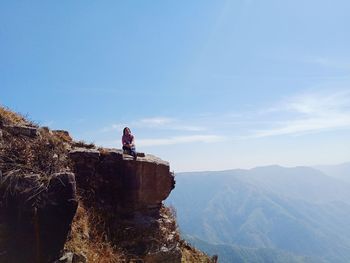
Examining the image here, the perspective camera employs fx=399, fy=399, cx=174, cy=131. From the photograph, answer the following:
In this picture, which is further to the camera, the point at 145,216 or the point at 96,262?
the point at 145,216

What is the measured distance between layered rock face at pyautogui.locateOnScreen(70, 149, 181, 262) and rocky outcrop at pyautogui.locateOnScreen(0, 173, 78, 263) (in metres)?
4.21

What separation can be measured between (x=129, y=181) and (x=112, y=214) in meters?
1.60

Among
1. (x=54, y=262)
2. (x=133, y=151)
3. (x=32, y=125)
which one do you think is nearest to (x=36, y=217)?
(x=54, y=262)

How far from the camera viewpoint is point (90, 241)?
45.6 feet

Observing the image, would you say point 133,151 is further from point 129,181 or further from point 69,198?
point 69,198

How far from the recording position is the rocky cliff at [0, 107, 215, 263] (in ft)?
36.2

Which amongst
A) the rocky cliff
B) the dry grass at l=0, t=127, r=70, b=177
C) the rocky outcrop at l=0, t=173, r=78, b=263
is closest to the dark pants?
the rocky cliff

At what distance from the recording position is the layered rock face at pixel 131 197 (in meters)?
15.9

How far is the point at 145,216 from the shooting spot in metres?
16.8

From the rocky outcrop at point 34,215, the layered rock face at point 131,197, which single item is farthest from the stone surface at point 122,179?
the rocky outcrop at point 34,215

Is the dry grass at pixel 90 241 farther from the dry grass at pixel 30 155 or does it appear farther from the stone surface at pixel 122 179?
the dry grass at pixel 30 155

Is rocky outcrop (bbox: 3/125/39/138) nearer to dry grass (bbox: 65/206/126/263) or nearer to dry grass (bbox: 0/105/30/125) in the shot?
dry grass (bbox: 0/105/30/125)

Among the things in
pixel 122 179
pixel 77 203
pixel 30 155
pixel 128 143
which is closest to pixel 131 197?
pixel 122 179

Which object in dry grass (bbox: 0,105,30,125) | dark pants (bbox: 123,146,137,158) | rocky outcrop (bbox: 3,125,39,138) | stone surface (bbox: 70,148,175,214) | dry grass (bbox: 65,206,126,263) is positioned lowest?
dry grass (bbox: 65,206,126,263)
